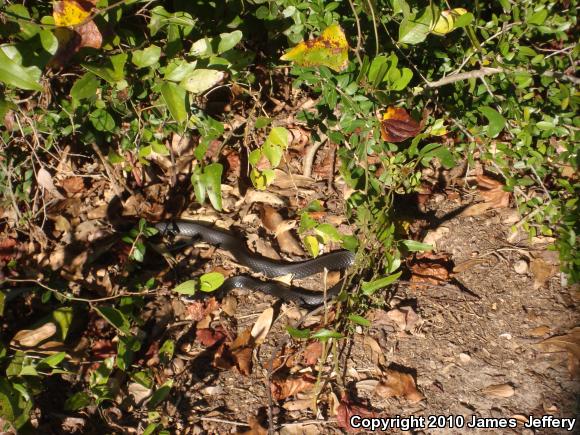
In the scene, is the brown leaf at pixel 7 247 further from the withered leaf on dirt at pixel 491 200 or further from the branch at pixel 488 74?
the withered leaf on dirt at pixel 491 200

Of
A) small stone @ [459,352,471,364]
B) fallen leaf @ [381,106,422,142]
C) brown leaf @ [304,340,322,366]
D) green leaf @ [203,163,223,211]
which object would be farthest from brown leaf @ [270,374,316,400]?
fallen leaf @ [381,106,422,142]

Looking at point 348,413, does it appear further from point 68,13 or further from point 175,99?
point 68,13

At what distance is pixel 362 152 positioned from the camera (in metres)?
2.44

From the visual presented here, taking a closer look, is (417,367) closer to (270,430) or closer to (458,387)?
(458,387)

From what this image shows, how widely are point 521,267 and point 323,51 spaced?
1.68 m

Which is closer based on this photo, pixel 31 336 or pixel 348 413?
pixel 31 336

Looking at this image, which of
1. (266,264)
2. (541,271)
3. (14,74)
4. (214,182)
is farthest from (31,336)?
(541,271)

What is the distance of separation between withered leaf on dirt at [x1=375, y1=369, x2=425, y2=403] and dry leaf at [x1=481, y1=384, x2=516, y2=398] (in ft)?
0.97

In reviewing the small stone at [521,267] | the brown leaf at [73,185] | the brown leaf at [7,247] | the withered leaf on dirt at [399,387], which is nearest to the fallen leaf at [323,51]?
the withered leaf on dirt at [399,387]

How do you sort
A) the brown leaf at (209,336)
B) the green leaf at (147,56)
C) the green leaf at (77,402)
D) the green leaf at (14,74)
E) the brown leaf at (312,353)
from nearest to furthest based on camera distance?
the green leaf at (14,74) < the green leaf at (147,56) < the green leaf at (77,402) < the brown leaf at (312,353) < the brown leaf at (209,336)

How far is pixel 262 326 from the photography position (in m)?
3.02

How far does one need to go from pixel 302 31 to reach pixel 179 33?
1.77 feet

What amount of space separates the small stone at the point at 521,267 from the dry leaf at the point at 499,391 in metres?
0.69

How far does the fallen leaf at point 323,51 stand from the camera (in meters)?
2.11
